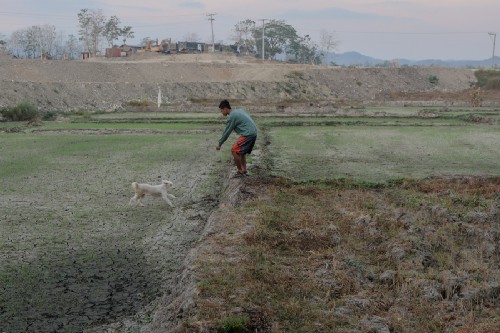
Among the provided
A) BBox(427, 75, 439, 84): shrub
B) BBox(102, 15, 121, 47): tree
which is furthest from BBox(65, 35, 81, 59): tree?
BBox(427, 75, 439, 84): shrub

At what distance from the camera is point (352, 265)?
6785 mm

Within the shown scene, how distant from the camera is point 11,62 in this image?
5191 centimetres

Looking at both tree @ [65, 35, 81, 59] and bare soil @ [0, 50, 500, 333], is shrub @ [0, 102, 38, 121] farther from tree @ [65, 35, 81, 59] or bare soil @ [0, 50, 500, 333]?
tree @ [65, 35, 81, 59]

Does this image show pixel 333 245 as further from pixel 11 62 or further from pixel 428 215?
pixel 11 62

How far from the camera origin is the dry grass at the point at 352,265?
5.48 m

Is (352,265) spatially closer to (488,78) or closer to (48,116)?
(48,116)

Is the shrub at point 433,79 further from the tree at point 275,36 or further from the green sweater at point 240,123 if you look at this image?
the green sweater at point 240,123

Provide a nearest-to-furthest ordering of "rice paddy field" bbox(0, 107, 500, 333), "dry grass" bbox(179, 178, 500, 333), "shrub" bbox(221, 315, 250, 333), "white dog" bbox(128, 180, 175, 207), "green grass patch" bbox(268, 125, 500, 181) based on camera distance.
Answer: "shrub" bbox(221, 315, 250, 333) < "dry grass" bbox(179, 178, 500, 333) < "rice paddy field" bbox(0, 107, 500, 333) < "white dog" bbox(128, 180, 175, 207) < "green grass patch" bbox(268, 125, 500, 181)

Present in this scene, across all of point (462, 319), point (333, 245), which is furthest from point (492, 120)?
point (462, 319)

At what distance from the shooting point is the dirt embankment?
4391 centimetres

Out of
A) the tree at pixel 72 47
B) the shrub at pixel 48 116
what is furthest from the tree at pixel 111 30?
the shrub at pixel 48 116

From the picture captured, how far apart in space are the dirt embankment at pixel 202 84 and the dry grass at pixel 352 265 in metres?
28.5

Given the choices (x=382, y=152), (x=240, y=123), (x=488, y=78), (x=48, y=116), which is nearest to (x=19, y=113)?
(x=48, y=116)

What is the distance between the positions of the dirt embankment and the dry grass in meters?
28.5
